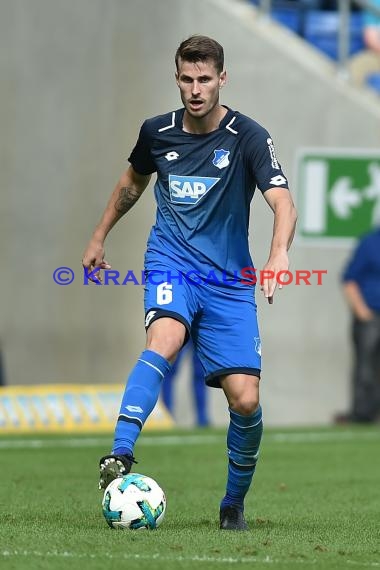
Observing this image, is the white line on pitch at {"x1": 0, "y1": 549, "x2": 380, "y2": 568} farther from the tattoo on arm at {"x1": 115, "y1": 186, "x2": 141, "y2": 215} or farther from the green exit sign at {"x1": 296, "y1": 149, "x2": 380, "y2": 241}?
the green exit sign at {"x1": 296, "y1": 149, "x2": 380, "y2": 241}

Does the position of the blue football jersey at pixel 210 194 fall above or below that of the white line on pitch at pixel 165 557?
above

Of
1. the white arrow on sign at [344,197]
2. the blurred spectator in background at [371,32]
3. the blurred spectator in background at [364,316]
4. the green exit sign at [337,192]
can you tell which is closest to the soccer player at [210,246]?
the blurred spectator in background at [364,316]

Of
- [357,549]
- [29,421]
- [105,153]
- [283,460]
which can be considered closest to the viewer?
[357,549]

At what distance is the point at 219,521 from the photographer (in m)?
6.91

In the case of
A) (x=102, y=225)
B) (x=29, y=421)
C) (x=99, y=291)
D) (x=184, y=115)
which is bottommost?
(x=29, y=421)

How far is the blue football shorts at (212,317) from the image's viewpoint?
6.50 metres

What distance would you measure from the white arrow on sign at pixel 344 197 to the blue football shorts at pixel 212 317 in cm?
1019

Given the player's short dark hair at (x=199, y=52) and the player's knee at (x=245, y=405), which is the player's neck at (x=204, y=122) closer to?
the player's short dark hair at (x=199, y=52)

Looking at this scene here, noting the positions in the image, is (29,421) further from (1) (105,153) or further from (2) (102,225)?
(2) (102,225)

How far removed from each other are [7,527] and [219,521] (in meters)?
1.14

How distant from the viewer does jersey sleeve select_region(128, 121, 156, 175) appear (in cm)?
684

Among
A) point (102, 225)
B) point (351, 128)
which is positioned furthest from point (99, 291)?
point (102, 225)

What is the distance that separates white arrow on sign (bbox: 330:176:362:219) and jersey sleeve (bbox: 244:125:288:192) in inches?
399

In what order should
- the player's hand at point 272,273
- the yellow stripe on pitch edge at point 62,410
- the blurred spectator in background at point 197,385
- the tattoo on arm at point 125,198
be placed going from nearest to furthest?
the player's hand at point 272,273 → the tattoo on arm at point 125,198 → the yellow stripe on pitch edge at point 62,410 → the blurred spectator in background at point 197,385
